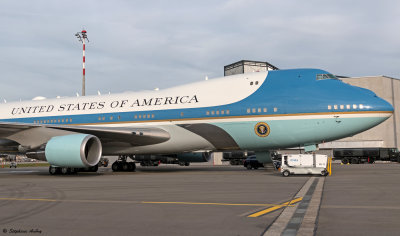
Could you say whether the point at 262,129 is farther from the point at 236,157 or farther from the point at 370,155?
the point at 370,155

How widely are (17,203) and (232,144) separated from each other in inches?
486

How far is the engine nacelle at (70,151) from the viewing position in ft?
55.7

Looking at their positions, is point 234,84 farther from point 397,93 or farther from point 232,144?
point 397,93

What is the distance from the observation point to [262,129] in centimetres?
1819

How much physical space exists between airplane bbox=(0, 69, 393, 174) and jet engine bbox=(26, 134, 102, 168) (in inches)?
1.9

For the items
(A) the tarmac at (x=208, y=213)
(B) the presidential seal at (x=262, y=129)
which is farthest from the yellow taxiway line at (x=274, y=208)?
(B) the presidential seal at (x=262, y=129)

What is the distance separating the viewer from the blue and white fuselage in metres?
17.4

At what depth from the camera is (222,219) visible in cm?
634

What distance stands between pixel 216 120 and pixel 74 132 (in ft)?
26.6

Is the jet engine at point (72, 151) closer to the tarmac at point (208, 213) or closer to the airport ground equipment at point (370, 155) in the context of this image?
the tarmac at point (208, 213)

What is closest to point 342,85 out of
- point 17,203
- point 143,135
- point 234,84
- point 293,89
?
point 293,89

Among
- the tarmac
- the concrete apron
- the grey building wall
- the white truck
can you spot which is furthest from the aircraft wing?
the grey building wall

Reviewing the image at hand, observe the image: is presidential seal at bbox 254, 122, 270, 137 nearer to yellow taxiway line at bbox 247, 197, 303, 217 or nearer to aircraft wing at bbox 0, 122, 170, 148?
aircraft wing at bbox 0, 122, 170, 148

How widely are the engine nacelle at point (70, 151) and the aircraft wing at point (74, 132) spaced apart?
1143 millimetres
